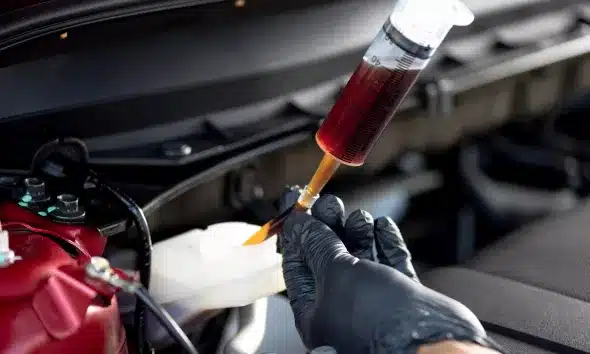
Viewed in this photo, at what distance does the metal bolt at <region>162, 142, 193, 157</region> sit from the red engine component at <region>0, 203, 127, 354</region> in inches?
10.2

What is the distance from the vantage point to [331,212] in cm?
72

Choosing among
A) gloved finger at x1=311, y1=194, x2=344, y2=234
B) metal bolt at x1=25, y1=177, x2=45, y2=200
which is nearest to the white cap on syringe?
gloved finger at x1=311, y1=194, x2=344, y2=234

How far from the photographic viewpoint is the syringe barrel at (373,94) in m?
0.73

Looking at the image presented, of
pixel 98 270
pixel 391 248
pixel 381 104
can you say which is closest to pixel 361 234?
pixel 391 248

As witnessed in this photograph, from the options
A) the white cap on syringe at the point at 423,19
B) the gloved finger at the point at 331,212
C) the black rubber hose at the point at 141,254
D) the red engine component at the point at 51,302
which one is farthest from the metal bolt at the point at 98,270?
the white cap on syringe at the point at 423,19

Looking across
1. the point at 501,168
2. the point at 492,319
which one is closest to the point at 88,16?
the point at 492,319

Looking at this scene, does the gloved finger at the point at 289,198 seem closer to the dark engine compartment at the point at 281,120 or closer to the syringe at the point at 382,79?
the syringe at the point at 382,79

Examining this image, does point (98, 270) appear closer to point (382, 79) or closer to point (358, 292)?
point (358, 292)

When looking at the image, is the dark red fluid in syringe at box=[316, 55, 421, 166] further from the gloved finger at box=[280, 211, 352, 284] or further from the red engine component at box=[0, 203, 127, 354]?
the red engine component at box=[0, 203, 127, 354]

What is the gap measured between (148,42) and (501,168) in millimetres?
838

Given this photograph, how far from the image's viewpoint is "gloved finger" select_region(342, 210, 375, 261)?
71cm

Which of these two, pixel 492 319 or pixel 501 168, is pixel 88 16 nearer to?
pixel 492 319

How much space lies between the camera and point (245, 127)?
0.99m

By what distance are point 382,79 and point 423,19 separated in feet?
0.23
